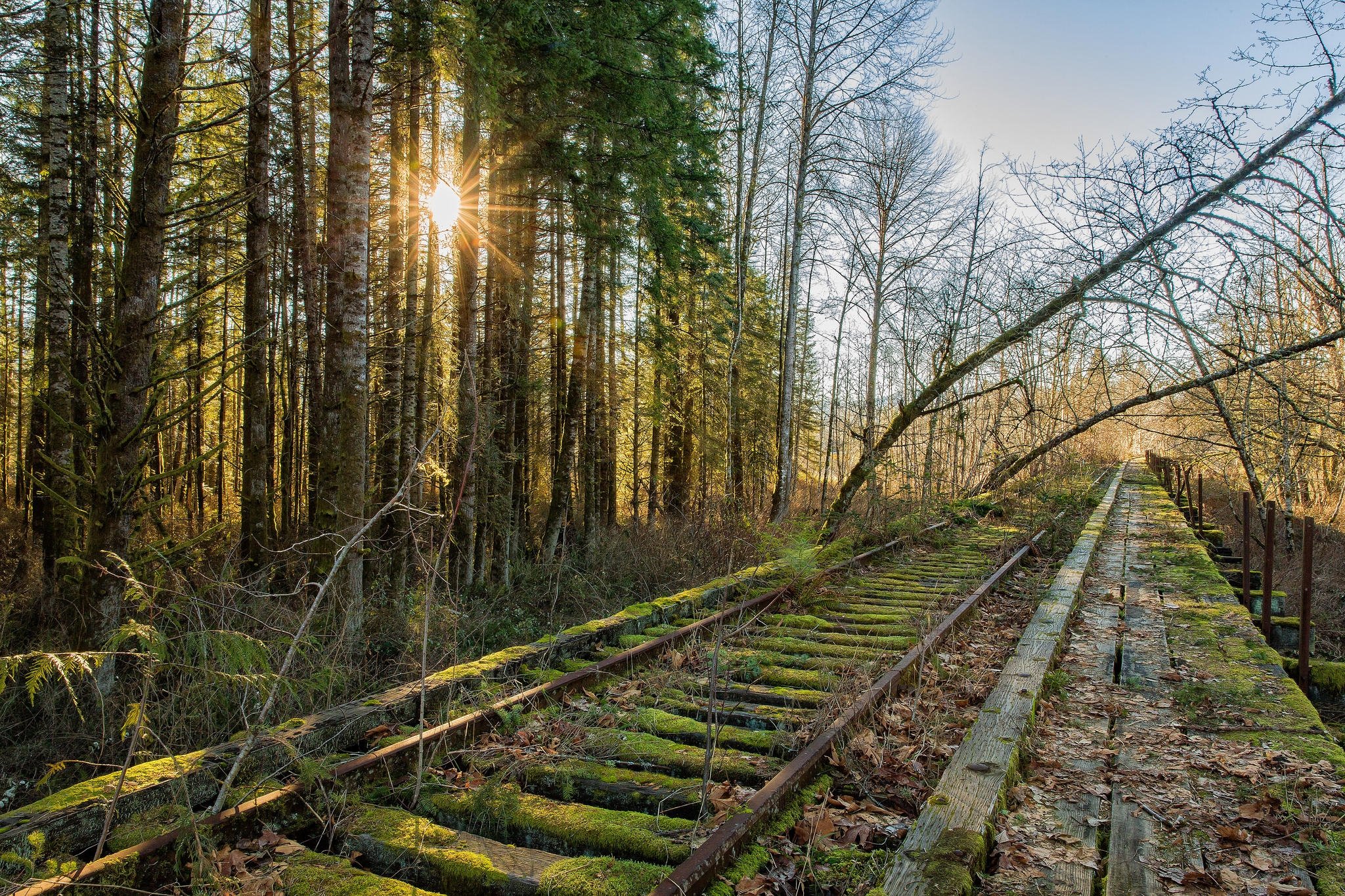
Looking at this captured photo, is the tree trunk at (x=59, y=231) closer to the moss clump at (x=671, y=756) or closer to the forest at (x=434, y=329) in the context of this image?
the forest at (x=434, y=329)

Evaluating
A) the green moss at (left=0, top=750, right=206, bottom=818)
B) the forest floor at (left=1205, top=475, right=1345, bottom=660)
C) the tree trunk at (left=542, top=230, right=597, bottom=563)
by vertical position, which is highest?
the tree trunk at (left=542, top=230, right=597, bottom=563)

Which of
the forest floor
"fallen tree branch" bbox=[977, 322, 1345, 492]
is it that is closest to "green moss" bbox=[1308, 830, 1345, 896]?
the forest floor

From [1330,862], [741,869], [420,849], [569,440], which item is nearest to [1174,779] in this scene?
[1330,862]

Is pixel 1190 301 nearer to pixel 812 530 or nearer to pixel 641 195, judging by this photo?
pixel 812 530

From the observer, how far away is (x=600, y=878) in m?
2.66

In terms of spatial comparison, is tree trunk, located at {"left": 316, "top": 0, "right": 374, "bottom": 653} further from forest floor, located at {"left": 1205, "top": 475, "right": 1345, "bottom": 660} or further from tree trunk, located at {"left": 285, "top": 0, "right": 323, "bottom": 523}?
forest floor, located at {"left": 1205, "top": 475, "right": 1345, "bottom": 660}

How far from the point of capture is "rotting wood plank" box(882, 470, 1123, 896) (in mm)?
2549

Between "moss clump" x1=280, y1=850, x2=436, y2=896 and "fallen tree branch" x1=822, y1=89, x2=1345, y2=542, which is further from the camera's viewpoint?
"fallen tree branch" x1=822, y1=89, x2=1345, y2=542

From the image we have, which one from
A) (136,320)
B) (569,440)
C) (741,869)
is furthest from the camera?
(569,440)

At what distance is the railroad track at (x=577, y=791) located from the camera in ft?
8.75

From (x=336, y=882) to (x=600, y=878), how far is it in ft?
3.16

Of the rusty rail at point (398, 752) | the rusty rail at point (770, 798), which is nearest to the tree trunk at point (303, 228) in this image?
the rusty rail at point (398, 752)

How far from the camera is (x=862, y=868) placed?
9.12 feet

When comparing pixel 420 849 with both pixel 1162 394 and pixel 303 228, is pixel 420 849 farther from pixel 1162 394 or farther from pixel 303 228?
pixel 303 228
